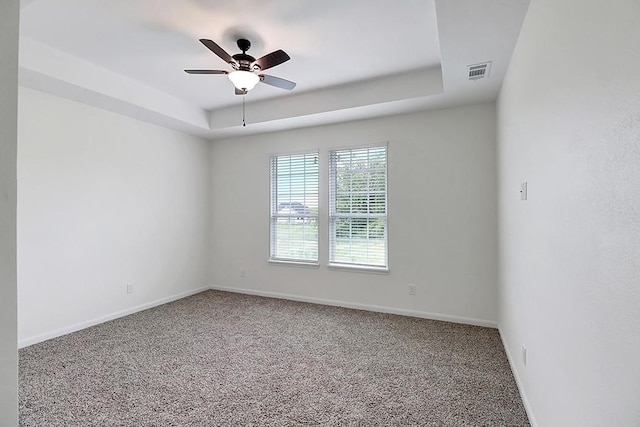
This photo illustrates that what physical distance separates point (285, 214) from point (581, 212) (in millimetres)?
4059

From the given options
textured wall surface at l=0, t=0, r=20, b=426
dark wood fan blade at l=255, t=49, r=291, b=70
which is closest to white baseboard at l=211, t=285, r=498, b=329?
dark wood fan blade at l=255, t=49, r=291, b=70

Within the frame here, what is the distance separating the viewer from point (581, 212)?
1.21 meters

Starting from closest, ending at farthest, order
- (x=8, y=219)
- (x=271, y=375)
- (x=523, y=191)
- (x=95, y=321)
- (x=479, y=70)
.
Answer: (x=8, y=219), (x=523, y=191), (x=271, y=375), (x=479, y=70), (x=95, y=321)

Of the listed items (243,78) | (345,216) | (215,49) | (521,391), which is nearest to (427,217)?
(345,216)

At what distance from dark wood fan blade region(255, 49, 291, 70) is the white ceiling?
9.5 inches

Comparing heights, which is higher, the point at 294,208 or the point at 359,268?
the point at 294,208

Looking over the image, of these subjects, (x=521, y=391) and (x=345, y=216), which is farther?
(x=345, y=216)

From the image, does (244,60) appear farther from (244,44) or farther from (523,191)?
(523,191)

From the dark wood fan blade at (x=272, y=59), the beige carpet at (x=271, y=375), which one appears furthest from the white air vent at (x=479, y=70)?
the beige carpet at (x=271, y=375)

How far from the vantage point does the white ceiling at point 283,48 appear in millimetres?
2318

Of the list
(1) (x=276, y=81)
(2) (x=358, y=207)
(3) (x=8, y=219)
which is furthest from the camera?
(2) (x=358, y=207)

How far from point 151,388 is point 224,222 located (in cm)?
322

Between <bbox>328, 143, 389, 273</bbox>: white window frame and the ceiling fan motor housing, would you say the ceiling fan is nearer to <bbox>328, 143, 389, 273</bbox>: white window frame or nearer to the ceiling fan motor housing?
the ceiling fan motor housing

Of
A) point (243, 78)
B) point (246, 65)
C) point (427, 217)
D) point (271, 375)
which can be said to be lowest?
point (271, 375)
